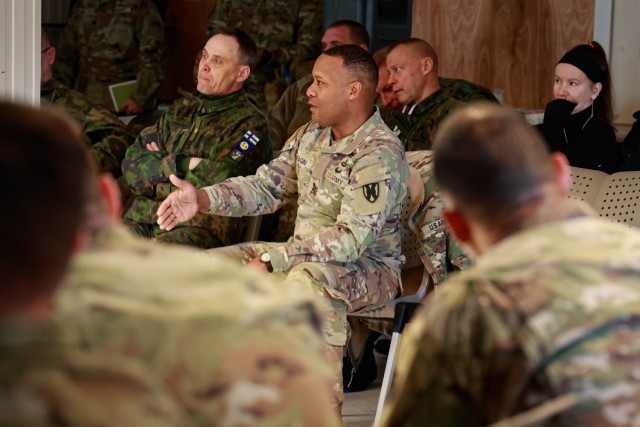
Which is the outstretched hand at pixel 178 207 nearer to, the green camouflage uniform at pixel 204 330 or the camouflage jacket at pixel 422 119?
the camouflage jacket at pixel 422 119

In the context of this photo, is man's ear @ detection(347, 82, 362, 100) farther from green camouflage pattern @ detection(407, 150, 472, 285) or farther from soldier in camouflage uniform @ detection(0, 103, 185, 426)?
soldier in camouflage uniform @ detection(0, 103, 185, 426)

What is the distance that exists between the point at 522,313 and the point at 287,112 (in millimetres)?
4941

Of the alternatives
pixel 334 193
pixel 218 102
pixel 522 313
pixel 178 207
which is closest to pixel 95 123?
pixel 218 102

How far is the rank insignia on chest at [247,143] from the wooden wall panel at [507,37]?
2098 mm

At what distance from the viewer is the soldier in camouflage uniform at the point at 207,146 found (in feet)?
16.2

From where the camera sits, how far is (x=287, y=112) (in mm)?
6586

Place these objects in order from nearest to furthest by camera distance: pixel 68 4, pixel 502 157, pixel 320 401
Result: pixel 320 401 < pixel 502 157 < pixel 68 4

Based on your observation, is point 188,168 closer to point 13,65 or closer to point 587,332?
point 13,65

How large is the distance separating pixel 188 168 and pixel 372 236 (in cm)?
119

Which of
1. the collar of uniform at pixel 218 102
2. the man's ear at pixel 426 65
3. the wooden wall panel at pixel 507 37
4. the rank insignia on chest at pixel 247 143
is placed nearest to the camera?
the rank insignia on chest at pixel 247 143

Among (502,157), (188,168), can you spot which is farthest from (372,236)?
(502,157)

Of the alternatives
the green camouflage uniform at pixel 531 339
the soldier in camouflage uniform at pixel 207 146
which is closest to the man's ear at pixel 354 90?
the soldier in camouflage uniform at pixel 207 146

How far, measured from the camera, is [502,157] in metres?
1.85

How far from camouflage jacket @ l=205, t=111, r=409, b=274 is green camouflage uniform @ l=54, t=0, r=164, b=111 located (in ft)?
11.7
